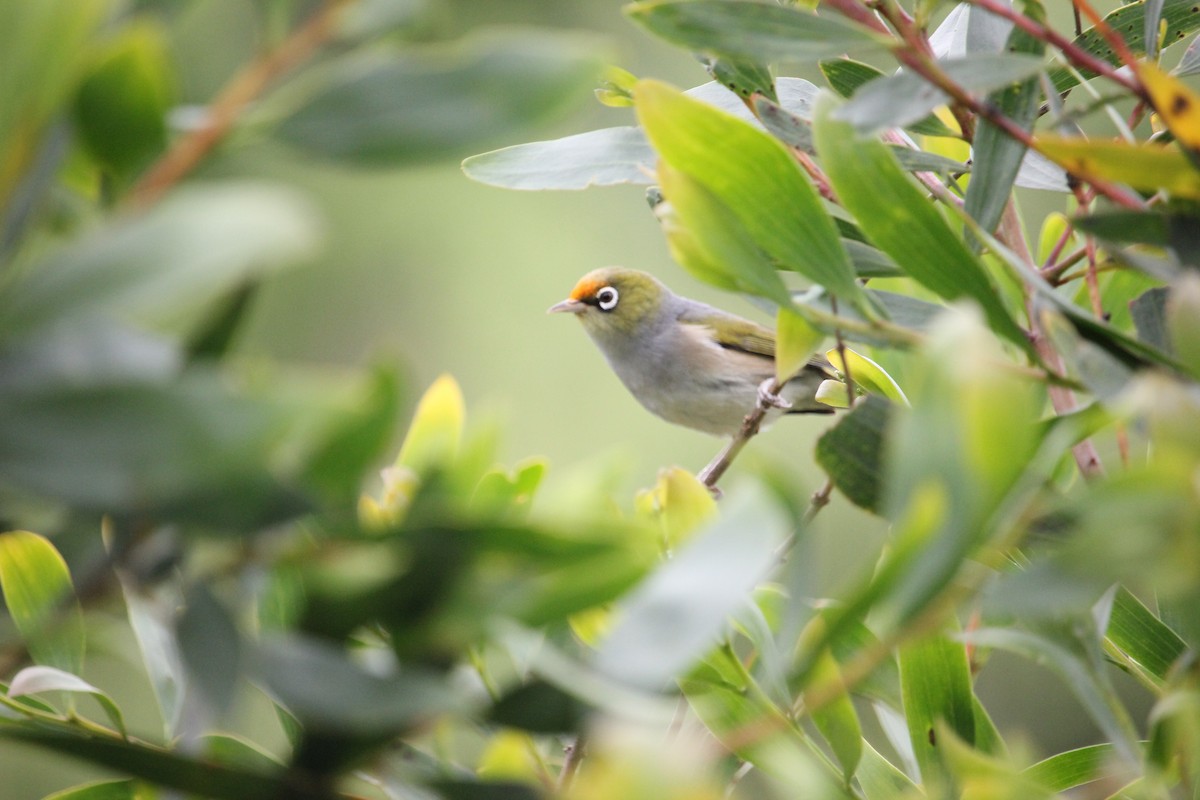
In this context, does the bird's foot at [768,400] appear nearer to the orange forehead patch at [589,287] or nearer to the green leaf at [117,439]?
the orange forehead patch at [589,287]

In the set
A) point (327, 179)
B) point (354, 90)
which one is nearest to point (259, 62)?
point (354, 90)

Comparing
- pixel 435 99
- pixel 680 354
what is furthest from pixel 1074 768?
pixel 680 354

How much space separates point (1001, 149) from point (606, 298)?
288 centimetres

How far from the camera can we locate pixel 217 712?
46 cm

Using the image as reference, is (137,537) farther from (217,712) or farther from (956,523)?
(956,523)

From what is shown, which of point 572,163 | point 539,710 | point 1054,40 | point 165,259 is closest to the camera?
point 165,259

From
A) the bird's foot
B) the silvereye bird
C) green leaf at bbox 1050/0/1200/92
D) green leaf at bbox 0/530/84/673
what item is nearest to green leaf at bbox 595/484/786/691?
green leaf at bbox 0/530/84/673

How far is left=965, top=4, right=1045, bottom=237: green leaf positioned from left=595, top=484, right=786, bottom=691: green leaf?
1.54ft

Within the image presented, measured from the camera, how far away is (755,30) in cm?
74

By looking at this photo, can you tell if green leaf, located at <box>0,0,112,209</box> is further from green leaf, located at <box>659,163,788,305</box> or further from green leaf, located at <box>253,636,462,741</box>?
green leaf, located at <box>659,163,788,305</box>

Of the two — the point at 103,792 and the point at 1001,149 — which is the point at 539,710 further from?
the point at 1001,149

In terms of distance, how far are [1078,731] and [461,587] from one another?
6.57m

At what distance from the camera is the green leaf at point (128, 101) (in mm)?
429

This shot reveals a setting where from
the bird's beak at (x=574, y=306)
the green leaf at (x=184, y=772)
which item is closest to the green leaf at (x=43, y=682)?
the green leaf at (x=184, y=772)
